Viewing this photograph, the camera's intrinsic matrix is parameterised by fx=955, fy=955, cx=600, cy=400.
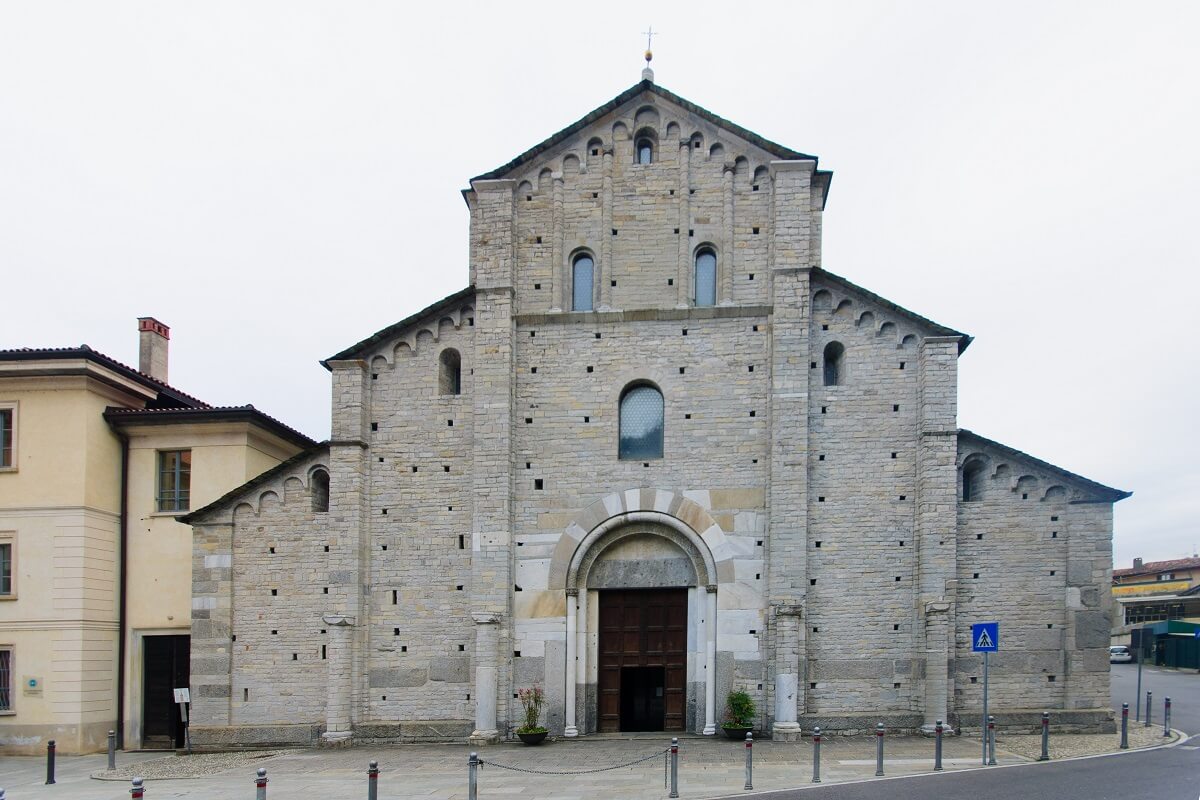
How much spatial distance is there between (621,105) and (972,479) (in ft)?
41.4

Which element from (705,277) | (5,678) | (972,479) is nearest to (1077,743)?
(972,479)

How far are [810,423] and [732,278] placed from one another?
4.01 metres

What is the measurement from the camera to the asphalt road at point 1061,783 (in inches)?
595

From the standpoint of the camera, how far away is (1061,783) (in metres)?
16.0

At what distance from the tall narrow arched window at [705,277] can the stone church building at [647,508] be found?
0.18 feet

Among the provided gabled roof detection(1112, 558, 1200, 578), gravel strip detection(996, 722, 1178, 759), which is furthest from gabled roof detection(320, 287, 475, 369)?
gabled roof detection(1112, 558, 1200, 578)

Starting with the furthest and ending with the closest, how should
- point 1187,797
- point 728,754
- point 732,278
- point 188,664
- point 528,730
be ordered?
point 188,664, point 732,278, point 528,730, point 728,754, point 1187,797

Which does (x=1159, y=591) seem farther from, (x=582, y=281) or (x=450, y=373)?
(x=450, y=373)

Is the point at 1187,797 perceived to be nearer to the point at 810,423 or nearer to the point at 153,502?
the point at 810,423

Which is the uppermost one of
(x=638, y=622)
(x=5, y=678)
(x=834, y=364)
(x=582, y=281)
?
(x=582, y=281)

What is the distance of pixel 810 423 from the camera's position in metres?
22.8

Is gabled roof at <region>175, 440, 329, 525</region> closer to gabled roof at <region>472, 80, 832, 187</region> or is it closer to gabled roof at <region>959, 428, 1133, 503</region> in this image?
gabled roof at <region>472, 80, 832, 187</region>

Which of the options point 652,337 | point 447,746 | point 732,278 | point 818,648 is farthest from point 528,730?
point 732,278

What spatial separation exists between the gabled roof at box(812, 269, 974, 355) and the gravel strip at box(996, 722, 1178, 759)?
29.4 feet
